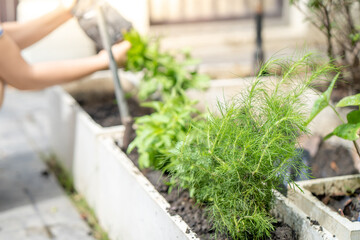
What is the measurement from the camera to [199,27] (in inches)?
249

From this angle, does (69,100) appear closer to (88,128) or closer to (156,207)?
(88,128)

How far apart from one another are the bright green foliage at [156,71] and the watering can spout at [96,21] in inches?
2.6

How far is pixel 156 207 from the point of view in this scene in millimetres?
2137

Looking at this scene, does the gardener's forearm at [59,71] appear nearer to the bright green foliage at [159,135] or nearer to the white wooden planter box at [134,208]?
the white wooden planter box at [134,208]

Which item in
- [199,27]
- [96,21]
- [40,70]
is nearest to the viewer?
[40,70]

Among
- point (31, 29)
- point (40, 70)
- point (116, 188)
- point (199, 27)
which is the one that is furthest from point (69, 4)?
point (199, 27)

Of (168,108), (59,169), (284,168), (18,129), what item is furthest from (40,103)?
(284,168)

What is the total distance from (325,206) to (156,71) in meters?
1.56

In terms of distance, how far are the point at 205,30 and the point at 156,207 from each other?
440 centimetres

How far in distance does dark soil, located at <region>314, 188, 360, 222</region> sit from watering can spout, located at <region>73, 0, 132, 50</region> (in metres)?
1.59

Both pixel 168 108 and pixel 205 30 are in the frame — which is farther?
pixel 205 30

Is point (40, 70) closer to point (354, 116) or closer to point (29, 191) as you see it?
point (29, 191)

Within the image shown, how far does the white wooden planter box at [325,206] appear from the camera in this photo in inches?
68.6

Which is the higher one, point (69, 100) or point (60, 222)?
point (69, 100)
